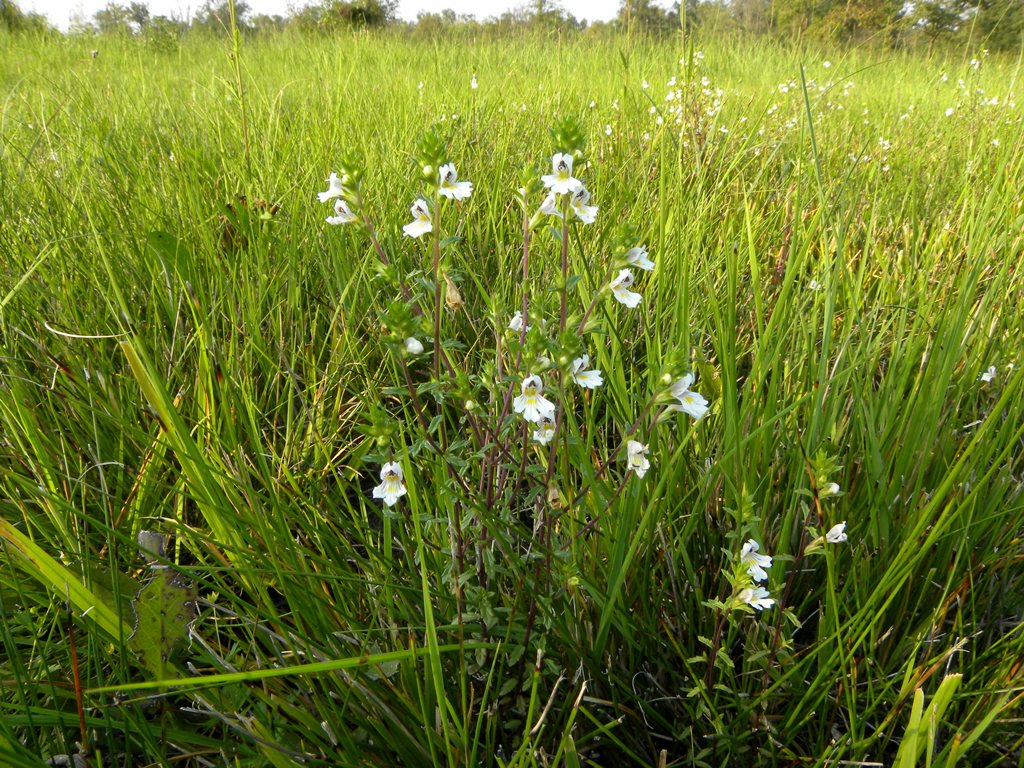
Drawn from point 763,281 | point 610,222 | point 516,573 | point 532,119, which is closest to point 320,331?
point 610,222

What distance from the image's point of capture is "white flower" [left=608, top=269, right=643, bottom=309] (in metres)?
1.02

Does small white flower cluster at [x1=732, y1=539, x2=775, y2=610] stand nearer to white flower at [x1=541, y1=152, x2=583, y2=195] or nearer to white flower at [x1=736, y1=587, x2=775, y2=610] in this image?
white flower at [x1=736, y1=587, x2=775, y2=610]

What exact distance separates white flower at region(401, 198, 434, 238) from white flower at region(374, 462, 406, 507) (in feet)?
1.27

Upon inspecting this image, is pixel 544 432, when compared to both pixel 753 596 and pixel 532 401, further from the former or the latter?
pixel 753 596

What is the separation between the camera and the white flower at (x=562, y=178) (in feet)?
3.29

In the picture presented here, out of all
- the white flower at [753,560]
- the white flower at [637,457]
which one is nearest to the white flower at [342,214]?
the white flower at [637,457]

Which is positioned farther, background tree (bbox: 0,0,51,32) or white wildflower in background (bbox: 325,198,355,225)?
background tree (bbox: 0,0,51,32)

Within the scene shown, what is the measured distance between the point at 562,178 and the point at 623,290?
202 millimetres

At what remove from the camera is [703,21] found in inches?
281

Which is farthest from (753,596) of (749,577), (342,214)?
(342,214)

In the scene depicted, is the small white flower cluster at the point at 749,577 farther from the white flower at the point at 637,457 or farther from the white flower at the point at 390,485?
the white flower at the point at 390,485

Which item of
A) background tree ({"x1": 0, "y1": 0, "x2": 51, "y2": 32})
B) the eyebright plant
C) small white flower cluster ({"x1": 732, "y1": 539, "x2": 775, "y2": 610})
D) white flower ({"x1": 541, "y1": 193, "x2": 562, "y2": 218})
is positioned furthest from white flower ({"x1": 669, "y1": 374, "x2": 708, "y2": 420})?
background tree ({"x1": 0, "y1": 0, "x2": 51, "y2": 32})

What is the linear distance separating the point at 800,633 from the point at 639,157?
2.48m

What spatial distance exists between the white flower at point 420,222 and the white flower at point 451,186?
0.15 ft
